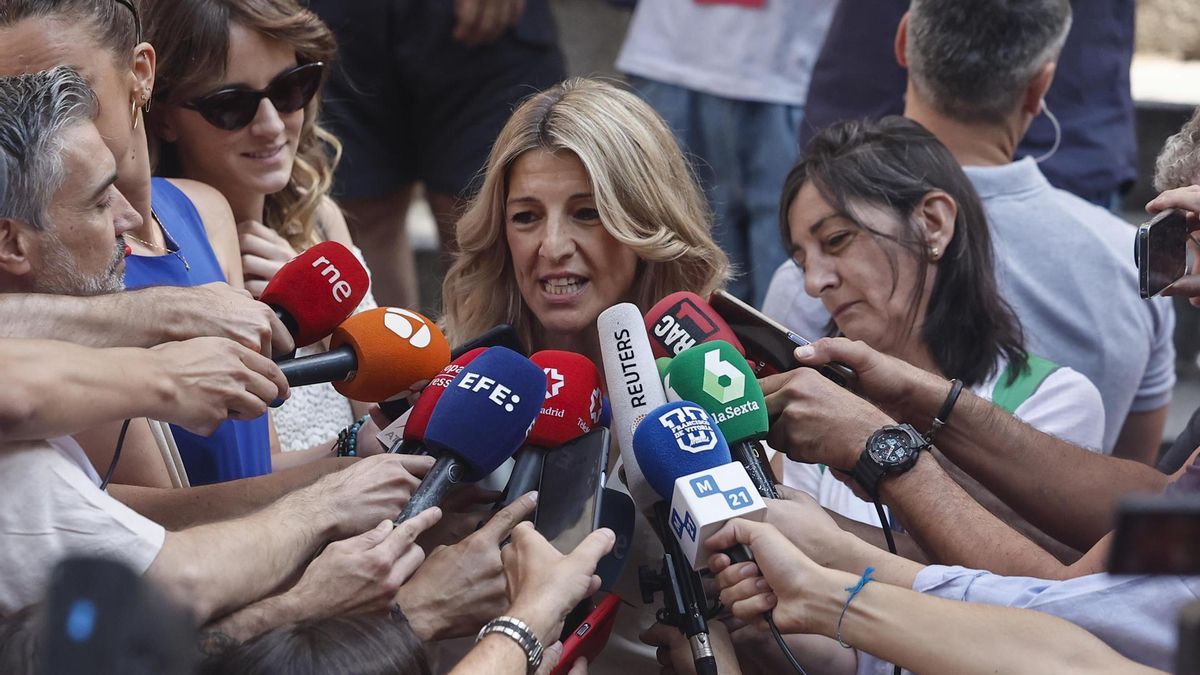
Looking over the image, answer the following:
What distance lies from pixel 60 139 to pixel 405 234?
278 centimetres

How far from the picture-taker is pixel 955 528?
2.34 metres

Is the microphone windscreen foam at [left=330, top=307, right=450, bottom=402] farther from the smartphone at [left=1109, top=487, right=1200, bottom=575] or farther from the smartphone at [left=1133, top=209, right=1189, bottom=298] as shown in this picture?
the smartphone at [left=1109, top=487, right=1200, bottom=575]

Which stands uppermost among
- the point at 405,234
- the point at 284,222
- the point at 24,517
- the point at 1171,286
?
the point at 1171,286

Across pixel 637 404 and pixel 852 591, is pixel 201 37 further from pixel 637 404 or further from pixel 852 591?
pixel 852 591

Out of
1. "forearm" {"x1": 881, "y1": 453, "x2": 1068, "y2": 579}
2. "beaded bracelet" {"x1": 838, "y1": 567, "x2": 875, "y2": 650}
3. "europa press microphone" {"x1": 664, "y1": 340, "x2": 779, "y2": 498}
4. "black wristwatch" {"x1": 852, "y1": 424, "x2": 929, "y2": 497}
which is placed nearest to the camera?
"beaded bracelet" {"x1": 838, "y1": 567, "x2": 875, "y2": 650}

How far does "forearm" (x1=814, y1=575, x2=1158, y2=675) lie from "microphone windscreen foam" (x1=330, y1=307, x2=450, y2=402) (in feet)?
2.78

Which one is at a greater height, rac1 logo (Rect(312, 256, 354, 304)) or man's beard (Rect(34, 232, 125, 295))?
man's beard (Rect(34, 232, 125, 295))

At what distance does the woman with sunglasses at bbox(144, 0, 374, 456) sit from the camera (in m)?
2.99

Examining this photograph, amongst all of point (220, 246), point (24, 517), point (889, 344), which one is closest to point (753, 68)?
point (889, 344)

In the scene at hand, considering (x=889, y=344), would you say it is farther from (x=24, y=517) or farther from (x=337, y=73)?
(x=337, y=73)

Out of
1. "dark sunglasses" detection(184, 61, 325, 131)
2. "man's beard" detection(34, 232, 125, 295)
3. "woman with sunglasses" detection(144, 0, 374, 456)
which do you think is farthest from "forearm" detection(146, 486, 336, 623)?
"dark sunglasses" detection(184, 61, 325, 131)

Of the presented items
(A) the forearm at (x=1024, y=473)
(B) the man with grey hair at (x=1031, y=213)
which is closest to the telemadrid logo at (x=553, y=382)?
(A) the forearm at (x=1024, y=473)

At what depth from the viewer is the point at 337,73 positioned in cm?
458

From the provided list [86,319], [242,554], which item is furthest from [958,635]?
[86,319]
